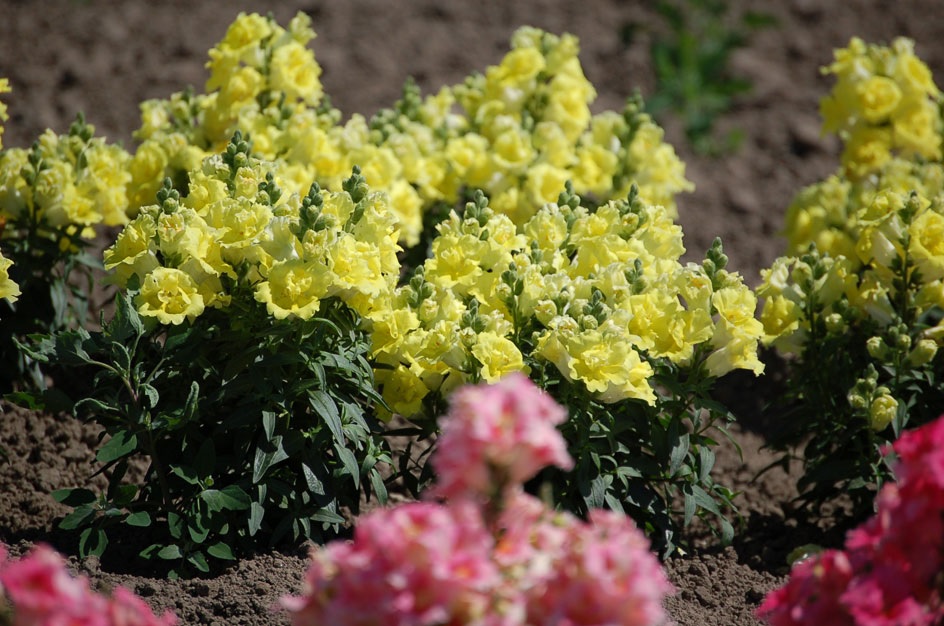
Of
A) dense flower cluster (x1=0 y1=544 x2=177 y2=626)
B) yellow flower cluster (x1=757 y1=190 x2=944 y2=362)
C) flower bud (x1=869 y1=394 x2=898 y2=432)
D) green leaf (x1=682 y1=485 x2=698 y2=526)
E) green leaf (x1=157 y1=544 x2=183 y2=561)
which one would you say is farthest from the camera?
yellow flower cluster (x1=757 y1=190 x2=944 y2=362)

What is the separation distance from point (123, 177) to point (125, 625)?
2.59 m

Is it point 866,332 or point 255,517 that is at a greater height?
point 866,332

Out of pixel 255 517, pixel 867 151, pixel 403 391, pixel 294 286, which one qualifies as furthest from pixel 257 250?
pixel 867 151

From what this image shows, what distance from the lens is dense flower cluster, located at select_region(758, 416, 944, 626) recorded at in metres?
2.03

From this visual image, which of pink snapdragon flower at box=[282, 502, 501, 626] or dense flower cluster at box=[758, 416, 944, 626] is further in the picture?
dense flower cluster at box=[758, 416, 944, 626]

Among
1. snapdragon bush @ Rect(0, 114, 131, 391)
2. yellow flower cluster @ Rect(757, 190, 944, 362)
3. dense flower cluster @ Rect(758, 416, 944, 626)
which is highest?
snapdragon bush @ Rect(0, 114, 131, 391)

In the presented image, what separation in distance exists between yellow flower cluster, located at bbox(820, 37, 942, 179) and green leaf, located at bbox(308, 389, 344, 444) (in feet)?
9.21

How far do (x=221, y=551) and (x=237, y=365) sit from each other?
511 millimetres

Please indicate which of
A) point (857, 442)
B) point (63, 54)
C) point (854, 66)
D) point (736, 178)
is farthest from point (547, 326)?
point (63, 54)

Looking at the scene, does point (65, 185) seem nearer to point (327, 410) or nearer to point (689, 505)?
point (327, 410)

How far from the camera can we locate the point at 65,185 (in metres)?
4.03

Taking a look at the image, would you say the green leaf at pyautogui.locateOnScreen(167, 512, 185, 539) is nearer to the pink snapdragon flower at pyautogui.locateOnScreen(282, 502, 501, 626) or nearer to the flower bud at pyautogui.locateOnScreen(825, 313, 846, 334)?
the pink snapdragon flower at pyautogui.locateOnScreen(282, 502, 501, 626)

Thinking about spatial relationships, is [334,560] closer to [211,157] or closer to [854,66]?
[211,157]

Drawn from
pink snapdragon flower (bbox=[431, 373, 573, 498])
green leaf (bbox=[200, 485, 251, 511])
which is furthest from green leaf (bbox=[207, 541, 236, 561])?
pink snapdragon flower (bbox=[431, 373, 573, 498])
